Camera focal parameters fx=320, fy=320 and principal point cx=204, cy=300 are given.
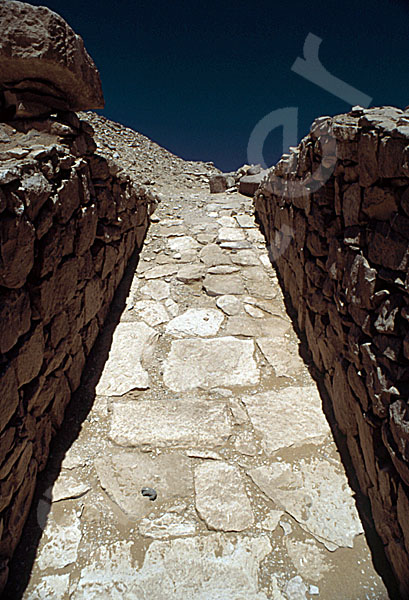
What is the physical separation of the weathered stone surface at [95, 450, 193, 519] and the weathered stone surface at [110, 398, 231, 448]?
0.10 metres

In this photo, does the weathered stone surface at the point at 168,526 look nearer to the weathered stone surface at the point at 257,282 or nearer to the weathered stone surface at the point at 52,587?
the weathered stone surface at the point at 52,587

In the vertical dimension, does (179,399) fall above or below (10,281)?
below

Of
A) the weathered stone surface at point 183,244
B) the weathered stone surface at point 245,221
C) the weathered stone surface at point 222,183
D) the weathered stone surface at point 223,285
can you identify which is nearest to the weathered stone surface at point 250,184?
the weathered stone surface at point 222,183

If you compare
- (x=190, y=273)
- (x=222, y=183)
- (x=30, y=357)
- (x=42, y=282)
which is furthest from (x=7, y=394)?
(x=222, y=183)

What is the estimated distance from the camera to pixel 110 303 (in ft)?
10.9

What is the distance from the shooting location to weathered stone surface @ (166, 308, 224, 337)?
3006mm

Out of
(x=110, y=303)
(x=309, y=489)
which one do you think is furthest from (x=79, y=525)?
(x=110, y=303)

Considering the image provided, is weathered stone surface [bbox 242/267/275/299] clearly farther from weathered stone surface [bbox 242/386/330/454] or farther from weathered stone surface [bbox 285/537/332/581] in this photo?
weathered stone surface [bbox 285/537/332/581]

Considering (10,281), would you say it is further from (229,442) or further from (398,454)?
(398,454)

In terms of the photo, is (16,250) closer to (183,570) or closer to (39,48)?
(39,48)

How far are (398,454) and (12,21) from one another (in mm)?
3085

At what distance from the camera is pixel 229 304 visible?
3441 millimetres

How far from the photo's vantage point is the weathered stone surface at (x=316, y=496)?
1.58 meters

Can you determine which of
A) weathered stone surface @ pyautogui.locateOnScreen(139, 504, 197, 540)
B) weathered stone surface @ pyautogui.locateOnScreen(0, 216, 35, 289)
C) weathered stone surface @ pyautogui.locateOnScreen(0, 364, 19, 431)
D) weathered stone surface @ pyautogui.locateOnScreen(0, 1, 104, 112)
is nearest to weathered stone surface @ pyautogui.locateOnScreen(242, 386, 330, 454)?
weathered stone surface @ pyautogui.locateOnScreen(139, 504, 197, 540)
